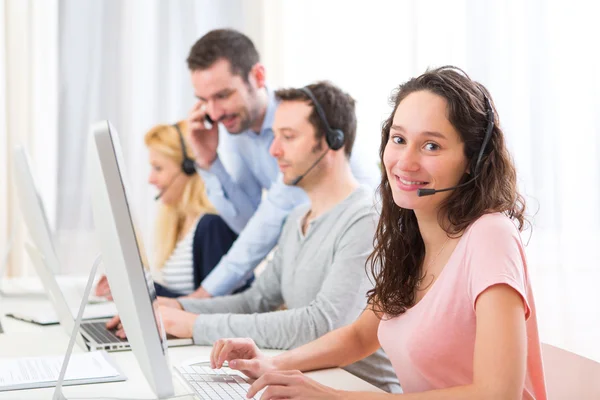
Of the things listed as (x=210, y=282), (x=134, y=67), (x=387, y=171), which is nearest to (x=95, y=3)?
(x=134, y=67)

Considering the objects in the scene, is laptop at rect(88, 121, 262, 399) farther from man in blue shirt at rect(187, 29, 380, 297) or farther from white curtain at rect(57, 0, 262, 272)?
white curtain at rect(57, 0, 262, 272)

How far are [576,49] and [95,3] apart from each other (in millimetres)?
2235

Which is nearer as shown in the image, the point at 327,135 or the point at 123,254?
the point at 123,254

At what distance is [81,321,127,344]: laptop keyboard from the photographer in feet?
4.97

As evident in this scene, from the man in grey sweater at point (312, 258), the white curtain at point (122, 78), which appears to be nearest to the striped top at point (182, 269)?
the man in grey sweater at point (312, 258)

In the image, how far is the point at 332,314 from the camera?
5.07ft

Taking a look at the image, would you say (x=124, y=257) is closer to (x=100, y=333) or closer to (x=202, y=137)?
(x=100, y=333)

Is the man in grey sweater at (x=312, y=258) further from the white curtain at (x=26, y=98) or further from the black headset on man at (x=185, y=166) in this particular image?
the white curtain at (x=26, y=98)

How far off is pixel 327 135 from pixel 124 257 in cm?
97

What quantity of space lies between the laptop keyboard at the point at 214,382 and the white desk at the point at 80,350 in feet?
0.08

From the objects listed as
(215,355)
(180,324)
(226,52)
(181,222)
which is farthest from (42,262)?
(226,52)

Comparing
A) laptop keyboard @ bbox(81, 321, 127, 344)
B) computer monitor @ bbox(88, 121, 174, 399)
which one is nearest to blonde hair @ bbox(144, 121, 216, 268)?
laptop keyboard @ bbox(81, 321, 127, 344)

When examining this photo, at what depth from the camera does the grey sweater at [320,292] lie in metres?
1.54

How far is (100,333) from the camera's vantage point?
1.60 metres
